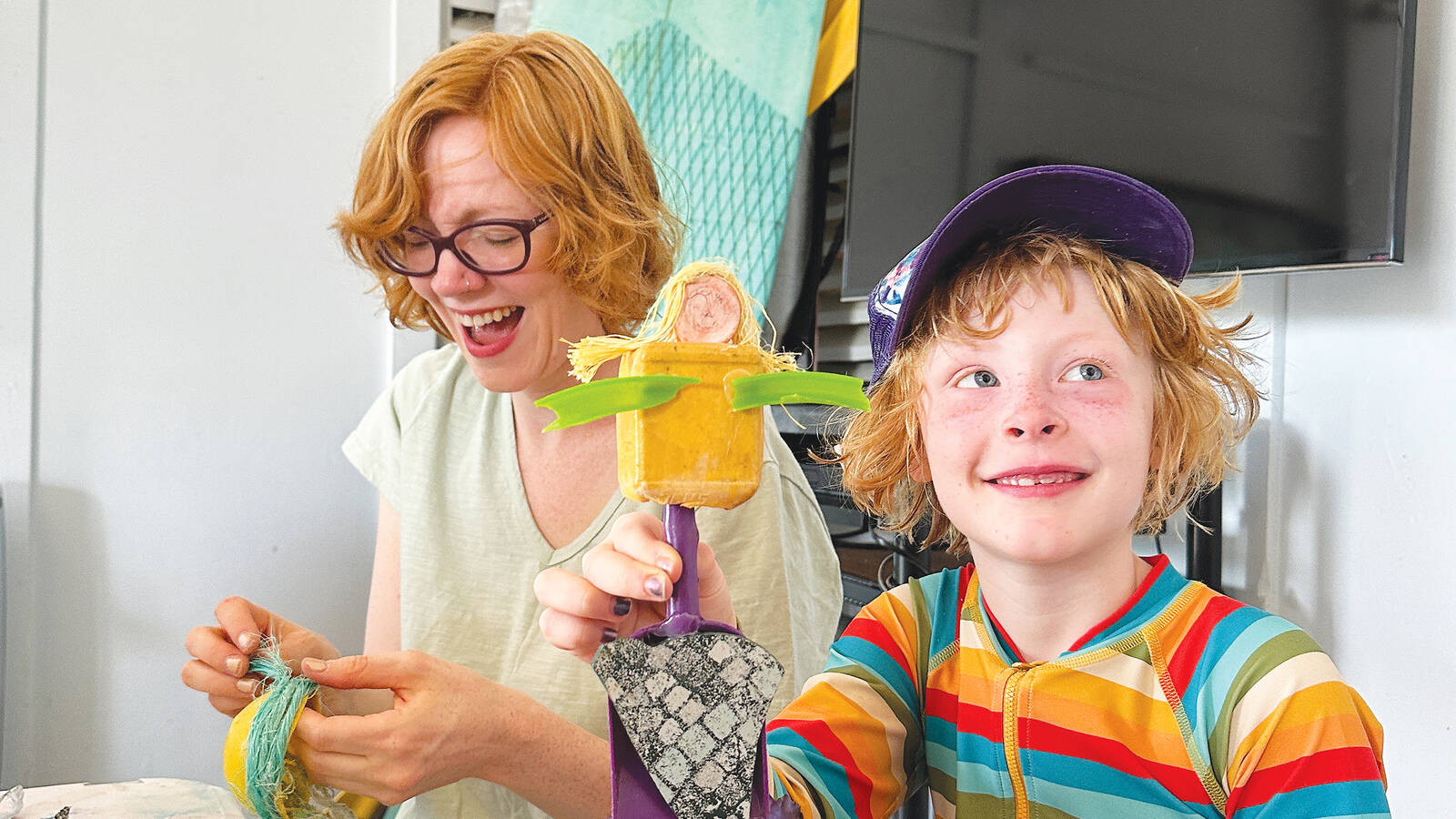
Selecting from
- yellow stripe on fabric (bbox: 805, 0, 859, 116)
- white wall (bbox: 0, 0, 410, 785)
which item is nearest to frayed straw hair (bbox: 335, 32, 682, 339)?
yellow stripe on fabric (bbox: 805, 0, 859, 116)

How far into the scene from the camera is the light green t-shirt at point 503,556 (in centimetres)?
110

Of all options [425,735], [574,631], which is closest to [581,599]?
[574,631]

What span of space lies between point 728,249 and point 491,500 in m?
0.75

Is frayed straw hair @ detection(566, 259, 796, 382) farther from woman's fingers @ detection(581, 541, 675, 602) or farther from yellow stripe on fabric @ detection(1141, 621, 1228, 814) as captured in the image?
yellow stripe on fabric @ detection(1141, 621, 1228, 814)

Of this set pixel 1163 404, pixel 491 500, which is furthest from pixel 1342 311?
pixel 491 500

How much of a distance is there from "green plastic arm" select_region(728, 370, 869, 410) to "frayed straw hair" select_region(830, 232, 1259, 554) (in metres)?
0.19

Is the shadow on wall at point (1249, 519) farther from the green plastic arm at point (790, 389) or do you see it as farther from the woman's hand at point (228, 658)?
the woman's hand at point (228, 658)

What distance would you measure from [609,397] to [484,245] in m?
0.49

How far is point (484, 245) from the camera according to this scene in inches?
40.1

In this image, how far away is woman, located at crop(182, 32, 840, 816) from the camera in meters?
0.86

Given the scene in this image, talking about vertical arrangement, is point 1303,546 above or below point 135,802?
above

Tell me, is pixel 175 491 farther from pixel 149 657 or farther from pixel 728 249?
pixel 728 249

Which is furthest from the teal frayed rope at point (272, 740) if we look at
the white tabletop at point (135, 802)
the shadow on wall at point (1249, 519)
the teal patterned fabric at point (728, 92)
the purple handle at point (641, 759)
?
the teal patterned fabric at point (728, 92)

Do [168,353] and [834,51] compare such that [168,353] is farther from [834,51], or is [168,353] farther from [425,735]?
[425,735]
